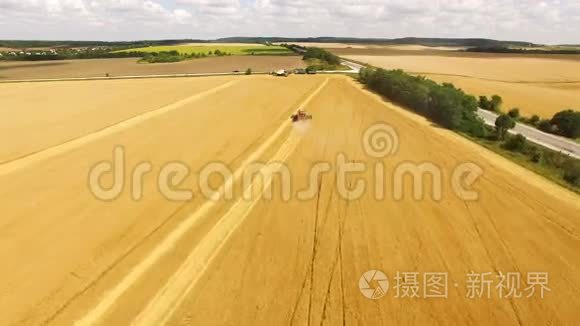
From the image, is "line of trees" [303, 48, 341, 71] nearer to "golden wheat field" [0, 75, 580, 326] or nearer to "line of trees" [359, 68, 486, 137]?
"line of trees" [359, 68, 486, 137]

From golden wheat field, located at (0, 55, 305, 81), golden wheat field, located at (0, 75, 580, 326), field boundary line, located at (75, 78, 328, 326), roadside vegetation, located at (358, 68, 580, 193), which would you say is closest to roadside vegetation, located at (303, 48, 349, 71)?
golden wheat field, located at (0, 55, 305, 81)

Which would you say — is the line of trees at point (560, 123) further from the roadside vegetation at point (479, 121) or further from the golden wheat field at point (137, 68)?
the golden wheat field at point (137, 68)

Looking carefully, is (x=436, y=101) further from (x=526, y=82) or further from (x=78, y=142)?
(x=526, y=82)

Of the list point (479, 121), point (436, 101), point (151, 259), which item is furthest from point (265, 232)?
point (436, 101)

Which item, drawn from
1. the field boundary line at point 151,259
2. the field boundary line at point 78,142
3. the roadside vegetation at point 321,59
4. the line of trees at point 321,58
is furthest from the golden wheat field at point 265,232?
the line of trees at point 321,58

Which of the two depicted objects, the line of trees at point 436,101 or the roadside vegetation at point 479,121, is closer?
the roadside vegetation at point 479,121

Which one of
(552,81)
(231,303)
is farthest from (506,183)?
(552,81)

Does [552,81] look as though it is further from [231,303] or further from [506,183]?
[231,303]
